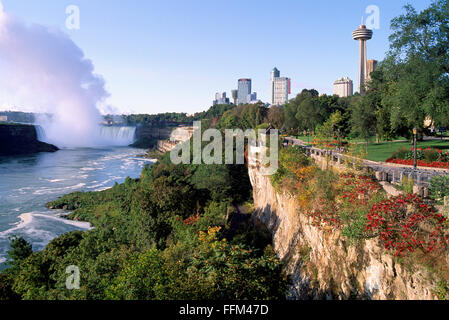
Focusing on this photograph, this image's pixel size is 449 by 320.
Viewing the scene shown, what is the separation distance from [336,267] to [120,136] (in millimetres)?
97958

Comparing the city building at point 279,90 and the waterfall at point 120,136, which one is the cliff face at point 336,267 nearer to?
the waterfall at point 120,136

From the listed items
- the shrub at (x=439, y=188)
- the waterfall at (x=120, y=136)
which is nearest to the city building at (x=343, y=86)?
the waterfall at (x=120, y=136)

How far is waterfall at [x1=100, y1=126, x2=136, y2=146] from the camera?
327 ft

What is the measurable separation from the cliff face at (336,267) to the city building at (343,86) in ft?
485

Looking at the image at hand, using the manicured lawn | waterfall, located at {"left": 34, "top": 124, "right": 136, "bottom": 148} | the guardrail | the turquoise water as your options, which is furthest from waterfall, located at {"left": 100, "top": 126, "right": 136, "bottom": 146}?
the guardrail

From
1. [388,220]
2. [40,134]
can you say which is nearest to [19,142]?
[40,134]

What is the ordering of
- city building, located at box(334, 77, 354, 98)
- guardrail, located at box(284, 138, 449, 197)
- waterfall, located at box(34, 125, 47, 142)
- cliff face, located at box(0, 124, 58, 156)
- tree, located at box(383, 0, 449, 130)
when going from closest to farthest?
guardrail, located at box(284, 138, 449, 197)
tree, located at box(383, 0, 449, 130)
cliff face, located at box(0, 124, 58, 156)
waterfall, located at box(34, 125, 47, 142)
city building, located at box(334, 77, 354, 98)

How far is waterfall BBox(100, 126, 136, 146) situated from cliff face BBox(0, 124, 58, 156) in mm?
21804

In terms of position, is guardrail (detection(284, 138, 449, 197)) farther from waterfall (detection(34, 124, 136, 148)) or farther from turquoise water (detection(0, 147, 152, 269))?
waterfall (detection(34, 124, 136, 148))

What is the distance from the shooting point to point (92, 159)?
206ft

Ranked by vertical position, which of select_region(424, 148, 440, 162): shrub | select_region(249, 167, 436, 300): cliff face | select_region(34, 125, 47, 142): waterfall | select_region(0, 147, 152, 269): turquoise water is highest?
select_region(34, 125, 47, 142): waterfall

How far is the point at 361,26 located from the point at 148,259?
109822 millimetres

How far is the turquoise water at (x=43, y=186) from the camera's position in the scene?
2419 centimetres

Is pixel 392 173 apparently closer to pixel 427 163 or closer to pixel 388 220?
pixel 388 220
